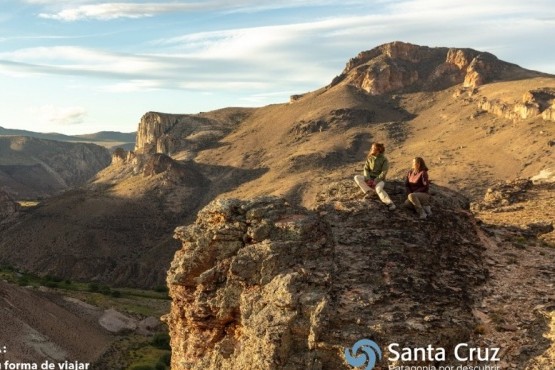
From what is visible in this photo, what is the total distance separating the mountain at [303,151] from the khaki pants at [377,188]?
67229mm

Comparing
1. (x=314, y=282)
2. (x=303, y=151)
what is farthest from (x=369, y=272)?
(x=303, y=151)

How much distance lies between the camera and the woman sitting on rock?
1650 cm

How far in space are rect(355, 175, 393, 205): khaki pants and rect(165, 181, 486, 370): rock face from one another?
0.30 m

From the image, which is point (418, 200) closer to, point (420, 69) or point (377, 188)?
point (377, 188)

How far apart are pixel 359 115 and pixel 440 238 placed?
12600cm

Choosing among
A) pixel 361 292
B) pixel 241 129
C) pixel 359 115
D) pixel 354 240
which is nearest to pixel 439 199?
pixel 354 240

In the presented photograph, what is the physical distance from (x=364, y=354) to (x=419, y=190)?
260 inches

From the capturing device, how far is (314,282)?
44.2ft

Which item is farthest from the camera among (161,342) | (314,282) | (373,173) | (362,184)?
(161,342)

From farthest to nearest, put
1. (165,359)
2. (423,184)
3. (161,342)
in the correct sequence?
(161,342) < (165,359) < (423,184)

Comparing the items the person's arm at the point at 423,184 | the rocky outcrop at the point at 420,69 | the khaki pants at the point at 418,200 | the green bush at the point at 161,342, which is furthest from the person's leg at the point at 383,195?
the rocky outcrop at the point at 420,69

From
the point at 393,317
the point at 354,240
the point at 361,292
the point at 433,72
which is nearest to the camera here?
the point at 393,317

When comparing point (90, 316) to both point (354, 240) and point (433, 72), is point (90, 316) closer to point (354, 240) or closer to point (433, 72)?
point (354, 240)

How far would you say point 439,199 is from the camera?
17.8 m
